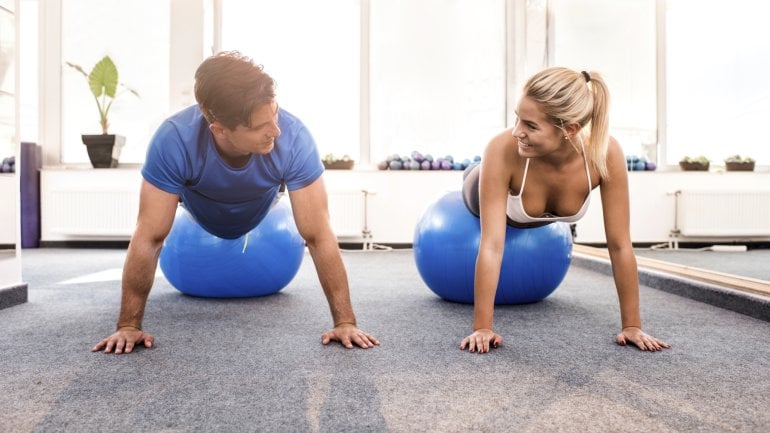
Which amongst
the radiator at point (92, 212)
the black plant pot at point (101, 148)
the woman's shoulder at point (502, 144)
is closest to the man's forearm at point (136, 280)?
the woman's shoulder at point (502, 144)

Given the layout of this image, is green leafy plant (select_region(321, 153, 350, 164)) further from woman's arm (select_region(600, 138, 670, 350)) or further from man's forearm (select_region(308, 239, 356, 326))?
woman's arm (select_region(600, 138, 670, 350))

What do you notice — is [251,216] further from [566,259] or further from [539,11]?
[539,11]

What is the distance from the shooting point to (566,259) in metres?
2.30

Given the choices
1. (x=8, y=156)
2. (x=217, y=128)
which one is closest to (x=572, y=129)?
(x=217, y=128)

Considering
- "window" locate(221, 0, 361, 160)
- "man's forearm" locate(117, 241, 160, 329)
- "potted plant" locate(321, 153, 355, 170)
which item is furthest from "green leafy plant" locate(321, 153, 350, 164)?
"man's forearm" locate(117, 241, 160, 329)

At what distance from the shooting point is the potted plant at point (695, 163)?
17.2ft

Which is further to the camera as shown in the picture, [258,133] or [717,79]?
[717,79]

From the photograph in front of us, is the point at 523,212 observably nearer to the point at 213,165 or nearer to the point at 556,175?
the point at 556,175

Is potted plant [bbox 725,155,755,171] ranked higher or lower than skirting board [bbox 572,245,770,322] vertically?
higher

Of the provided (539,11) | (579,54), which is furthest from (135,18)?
(579,54)

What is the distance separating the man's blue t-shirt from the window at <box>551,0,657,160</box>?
4.62m

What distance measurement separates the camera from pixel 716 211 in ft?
16.5

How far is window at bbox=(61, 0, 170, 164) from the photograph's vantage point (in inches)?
219

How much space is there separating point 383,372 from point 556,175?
866 mm
